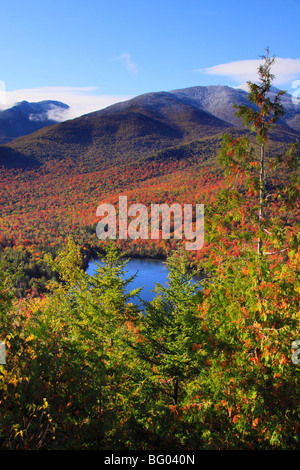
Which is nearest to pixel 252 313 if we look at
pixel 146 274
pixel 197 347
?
pixel 197 347

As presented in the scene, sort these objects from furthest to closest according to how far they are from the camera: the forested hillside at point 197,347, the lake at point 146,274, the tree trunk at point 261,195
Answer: the lake at point 146,274 < the tree trunk at point 261,195 < the forested hillside at point 197,347

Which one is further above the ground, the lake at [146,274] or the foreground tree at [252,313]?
the foreground tree at [252,313]

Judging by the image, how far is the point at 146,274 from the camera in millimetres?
61281

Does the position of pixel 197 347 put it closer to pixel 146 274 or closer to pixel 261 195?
pixel 261 195

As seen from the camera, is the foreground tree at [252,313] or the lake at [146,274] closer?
the foreground tree at [252,313]

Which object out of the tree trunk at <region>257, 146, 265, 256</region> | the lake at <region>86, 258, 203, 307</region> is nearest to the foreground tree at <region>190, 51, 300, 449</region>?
the tree trunk at <region>257, 146, 265, 256</region>

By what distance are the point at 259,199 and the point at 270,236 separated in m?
1.16

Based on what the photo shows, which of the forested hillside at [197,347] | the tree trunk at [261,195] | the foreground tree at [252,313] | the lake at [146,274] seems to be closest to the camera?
the forested hillside at [197,347]

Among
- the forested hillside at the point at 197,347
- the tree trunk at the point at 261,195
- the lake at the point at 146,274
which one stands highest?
the tree trunk at the point at 261,195

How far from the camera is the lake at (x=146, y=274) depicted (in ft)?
162

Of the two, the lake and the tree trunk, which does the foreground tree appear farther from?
the lake

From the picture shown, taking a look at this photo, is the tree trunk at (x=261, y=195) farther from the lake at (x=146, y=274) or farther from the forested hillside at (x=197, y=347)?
the lake at (x=146, y=274)

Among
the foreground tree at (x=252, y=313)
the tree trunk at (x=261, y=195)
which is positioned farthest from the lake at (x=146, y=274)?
the tree trunk at (x=261, y=195)

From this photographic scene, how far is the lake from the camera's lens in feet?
162
